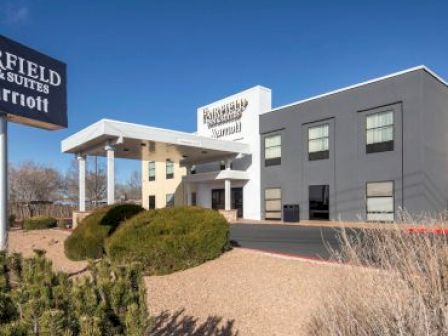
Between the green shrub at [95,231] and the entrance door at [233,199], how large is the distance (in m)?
18.9

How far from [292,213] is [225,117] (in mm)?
10872

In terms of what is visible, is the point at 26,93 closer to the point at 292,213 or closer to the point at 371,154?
the point at 371,154

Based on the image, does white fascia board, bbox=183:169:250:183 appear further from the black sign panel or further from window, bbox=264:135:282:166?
the black sign panel

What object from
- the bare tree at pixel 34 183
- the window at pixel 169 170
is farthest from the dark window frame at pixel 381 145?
the bare tree at pixel 34 183

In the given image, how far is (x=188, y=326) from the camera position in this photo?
480 cm

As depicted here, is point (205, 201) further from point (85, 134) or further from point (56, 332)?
point (56, 332)

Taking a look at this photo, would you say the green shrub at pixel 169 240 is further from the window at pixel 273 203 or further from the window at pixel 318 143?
the window at pixel 273 203

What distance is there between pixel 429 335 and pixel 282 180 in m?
23.0

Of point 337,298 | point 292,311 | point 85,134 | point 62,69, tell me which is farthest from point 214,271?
point 85,134

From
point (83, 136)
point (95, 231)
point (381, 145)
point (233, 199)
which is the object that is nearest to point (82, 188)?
point (83, 136)

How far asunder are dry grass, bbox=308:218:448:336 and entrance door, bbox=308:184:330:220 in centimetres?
1886

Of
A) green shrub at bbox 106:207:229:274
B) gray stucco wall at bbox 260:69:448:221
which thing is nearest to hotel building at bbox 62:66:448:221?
gray stucco wall at bbox 260:69:448:221

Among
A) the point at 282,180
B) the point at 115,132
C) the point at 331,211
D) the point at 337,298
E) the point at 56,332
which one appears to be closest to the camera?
the point at 56,332

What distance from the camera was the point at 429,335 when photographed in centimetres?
295
